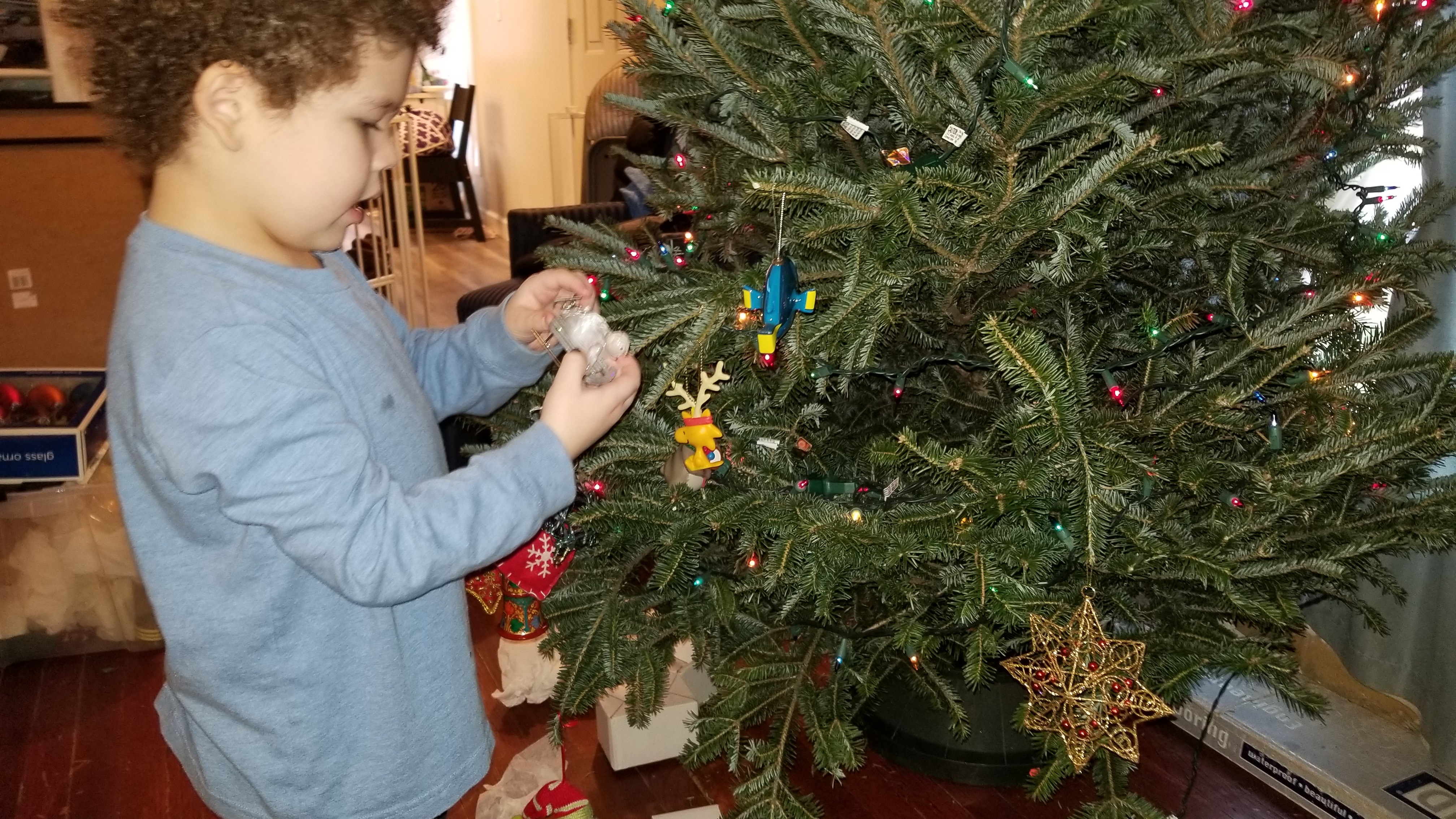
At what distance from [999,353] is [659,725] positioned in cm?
105

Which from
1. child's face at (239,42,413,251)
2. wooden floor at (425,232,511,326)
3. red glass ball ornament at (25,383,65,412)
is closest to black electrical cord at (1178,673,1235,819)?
child's face at (239,42,413,251)

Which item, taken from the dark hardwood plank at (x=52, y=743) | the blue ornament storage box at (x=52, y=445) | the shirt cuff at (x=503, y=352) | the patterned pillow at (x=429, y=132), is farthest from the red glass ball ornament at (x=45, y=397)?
the patterned pillow at (x=429, y=132)

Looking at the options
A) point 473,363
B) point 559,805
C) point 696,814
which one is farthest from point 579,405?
point 696,814

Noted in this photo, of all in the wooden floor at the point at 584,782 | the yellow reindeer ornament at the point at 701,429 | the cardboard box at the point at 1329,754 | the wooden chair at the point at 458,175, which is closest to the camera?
Answer: the yellow reindeer ornament at the point at 701,429

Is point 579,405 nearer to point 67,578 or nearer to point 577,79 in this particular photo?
point 67,578

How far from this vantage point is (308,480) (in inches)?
31.2

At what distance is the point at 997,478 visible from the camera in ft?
3.12

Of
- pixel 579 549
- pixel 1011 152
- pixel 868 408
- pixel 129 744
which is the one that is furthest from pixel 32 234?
pixel 1011 152

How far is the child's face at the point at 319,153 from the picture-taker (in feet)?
2.77

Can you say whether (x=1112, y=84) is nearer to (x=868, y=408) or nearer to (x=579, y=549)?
(x=868, y=408)

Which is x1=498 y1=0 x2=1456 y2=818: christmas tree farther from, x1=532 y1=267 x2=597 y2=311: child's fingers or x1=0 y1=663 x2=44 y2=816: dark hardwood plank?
x1=0 y1=663 x2=44 y2=816: dark hardwood plank

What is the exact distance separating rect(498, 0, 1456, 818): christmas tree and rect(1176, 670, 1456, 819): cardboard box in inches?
15.6

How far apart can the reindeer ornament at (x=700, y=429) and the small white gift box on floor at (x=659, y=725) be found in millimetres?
661

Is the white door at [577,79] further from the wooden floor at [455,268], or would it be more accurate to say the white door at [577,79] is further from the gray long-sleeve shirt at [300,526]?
the gray long-sleeve shirt at [300,526]
